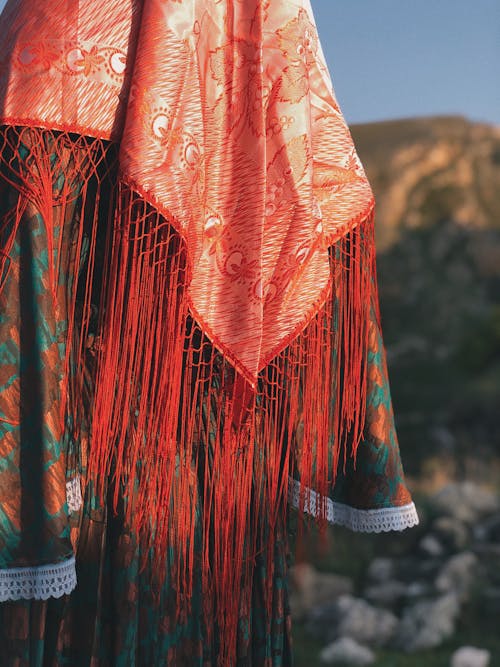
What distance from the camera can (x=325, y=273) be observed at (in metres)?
1.15

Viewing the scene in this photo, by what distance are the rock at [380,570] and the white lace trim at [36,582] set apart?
2978 mm

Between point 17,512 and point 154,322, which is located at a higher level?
point 154,322

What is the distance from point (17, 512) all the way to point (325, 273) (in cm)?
48

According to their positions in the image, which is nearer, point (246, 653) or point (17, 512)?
point (17, 512)

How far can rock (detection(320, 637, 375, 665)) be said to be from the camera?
10.5 ft

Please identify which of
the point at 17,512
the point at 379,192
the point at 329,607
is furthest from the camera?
the point at 379,192

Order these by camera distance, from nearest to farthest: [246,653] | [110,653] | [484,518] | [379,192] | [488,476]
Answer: [110,653]
[246,653]
[484,518]
[488,476]
[379,192]

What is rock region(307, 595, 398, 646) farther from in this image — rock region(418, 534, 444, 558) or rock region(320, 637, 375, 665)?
rock region(418, 534, 444, 558)

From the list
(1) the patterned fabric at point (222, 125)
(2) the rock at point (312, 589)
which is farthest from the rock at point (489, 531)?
(1) the patterned fabric at point (222, 125)

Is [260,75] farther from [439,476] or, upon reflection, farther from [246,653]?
[439,476]

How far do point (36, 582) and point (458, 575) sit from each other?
291 centimetres

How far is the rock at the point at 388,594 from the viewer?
3.61 meters

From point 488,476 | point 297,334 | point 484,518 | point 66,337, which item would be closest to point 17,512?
point 66,337

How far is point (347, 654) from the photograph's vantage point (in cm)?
325
